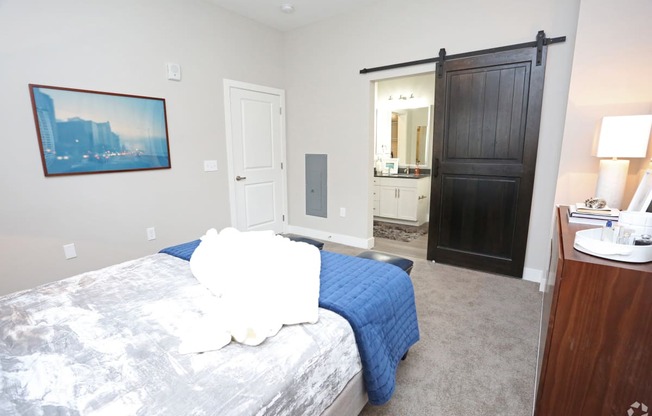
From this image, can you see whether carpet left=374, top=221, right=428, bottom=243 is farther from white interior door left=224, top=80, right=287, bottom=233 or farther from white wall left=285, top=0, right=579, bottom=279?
white interior door left=224, top=80, right=287, bottom=233

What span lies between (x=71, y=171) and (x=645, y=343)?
11.8ft

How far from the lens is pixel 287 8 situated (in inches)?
137

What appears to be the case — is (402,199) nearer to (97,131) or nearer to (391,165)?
(391,165)

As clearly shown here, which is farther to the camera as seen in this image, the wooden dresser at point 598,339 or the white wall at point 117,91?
the white wall at point 117,91

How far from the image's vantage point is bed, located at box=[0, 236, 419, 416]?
2.95ft

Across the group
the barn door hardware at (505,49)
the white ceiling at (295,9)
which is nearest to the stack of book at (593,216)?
the barn door hardware at (505,49)

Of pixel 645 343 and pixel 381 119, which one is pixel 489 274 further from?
pixel 381 119

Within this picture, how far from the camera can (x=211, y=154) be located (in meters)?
3.60

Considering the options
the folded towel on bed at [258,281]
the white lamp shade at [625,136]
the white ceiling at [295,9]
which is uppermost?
the white ceiling at [295,9]

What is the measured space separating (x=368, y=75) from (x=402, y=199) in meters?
2.11

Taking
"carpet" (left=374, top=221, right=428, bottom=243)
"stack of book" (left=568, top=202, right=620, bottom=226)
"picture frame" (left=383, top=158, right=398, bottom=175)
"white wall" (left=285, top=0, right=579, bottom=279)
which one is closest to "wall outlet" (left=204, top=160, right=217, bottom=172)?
"white wall" (left=285, top=0, right=579, bottom=279)

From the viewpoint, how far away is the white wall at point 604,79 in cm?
217

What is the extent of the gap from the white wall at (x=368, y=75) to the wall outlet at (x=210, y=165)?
1167 millimetres

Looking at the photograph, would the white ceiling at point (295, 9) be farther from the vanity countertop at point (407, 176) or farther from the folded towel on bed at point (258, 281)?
the folded towel on bed at point (258, 281)
